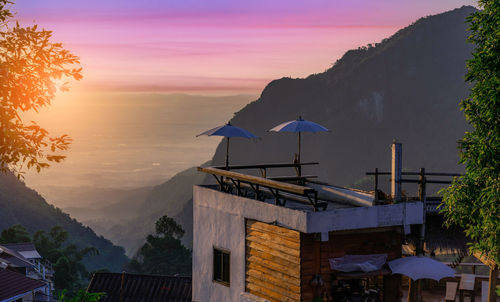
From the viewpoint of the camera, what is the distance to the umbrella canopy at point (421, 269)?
15.4m

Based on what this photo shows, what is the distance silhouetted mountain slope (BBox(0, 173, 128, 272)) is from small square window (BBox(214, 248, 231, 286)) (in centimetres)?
11131

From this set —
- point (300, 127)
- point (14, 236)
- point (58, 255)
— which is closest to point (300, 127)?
point (300, 127)

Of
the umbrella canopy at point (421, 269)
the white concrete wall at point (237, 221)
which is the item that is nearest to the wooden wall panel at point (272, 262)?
the white concrete wall at point (237, 221)

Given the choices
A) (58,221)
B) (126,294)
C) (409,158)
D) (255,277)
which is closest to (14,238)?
(126,294)

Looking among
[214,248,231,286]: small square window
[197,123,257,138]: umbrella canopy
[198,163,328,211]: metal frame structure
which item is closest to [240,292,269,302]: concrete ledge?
[214,248,231,286]: small square window

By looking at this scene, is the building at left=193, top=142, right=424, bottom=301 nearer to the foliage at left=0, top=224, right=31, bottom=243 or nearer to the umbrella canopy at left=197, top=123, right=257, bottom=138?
the umbrella canopy at left=197, top=123, right=257, bottom=138

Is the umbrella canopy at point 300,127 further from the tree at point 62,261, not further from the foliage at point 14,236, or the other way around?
the foliage at point 14,236

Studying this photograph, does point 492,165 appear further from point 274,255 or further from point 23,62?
point 23,62

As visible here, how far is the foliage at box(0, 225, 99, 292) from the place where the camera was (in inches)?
3073

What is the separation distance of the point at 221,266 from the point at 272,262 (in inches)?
113

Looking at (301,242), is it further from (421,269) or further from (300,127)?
(300,127)

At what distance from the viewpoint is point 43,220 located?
142625 mm

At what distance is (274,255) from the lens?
16344 mm

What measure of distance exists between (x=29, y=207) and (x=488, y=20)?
471ft
